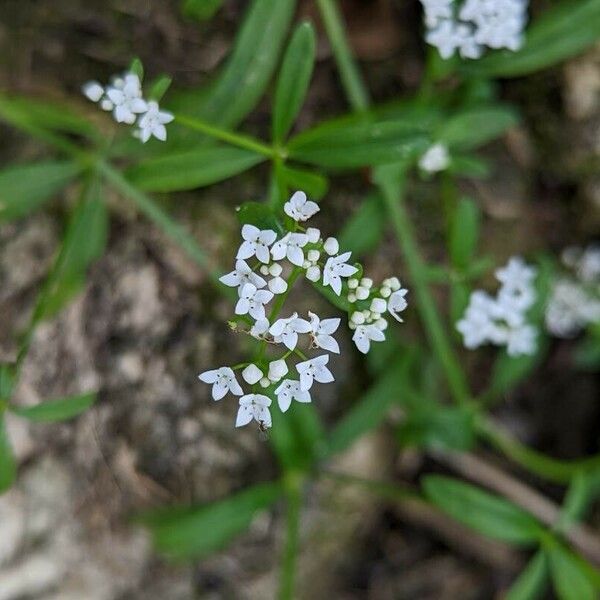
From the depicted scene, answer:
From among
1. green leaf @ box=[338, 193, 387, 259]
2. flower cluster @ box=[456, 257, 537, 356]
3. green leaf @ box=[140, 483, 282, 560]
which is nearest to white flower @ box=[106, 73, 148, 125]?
green leaf @ box=[338, 193, 387, 259]

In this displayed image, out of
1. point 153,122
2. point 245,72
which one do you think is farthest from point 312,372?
point 245,72

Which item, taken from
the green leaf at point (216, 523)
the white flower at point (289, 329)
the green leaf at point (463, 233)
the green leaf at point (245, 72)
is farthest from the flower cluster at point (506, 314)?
the white flower at point (289, 329)

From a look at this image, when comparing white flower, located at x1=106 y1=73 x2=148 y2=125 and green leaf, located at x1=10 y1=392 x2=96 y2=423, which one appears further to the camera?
green leaf, located at x1=10 y1=392 x2=96 y2=423

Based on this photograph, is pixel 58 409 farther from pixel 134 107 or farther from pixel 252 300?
pixel 134 107

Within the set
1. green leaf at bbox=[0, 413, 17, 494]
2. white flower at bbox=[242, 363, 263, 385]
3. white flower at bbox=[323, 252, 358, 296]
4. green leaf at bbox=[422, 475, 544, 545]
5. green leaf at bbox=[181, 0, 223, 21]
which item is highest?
green leaf at bbox=[181, 0, 223, 21]

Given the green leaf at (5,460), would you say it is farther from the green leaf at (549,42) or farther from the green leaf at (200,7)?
the green leaf at (549,42)

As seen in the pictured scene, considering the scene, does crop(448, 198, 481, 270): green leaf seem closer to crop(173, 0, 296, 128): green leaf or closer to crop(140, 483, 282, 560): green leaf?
crop(173, 0, 296, 128): green leaf

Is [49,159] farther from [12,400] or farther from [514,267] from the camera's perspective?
[514,267]
